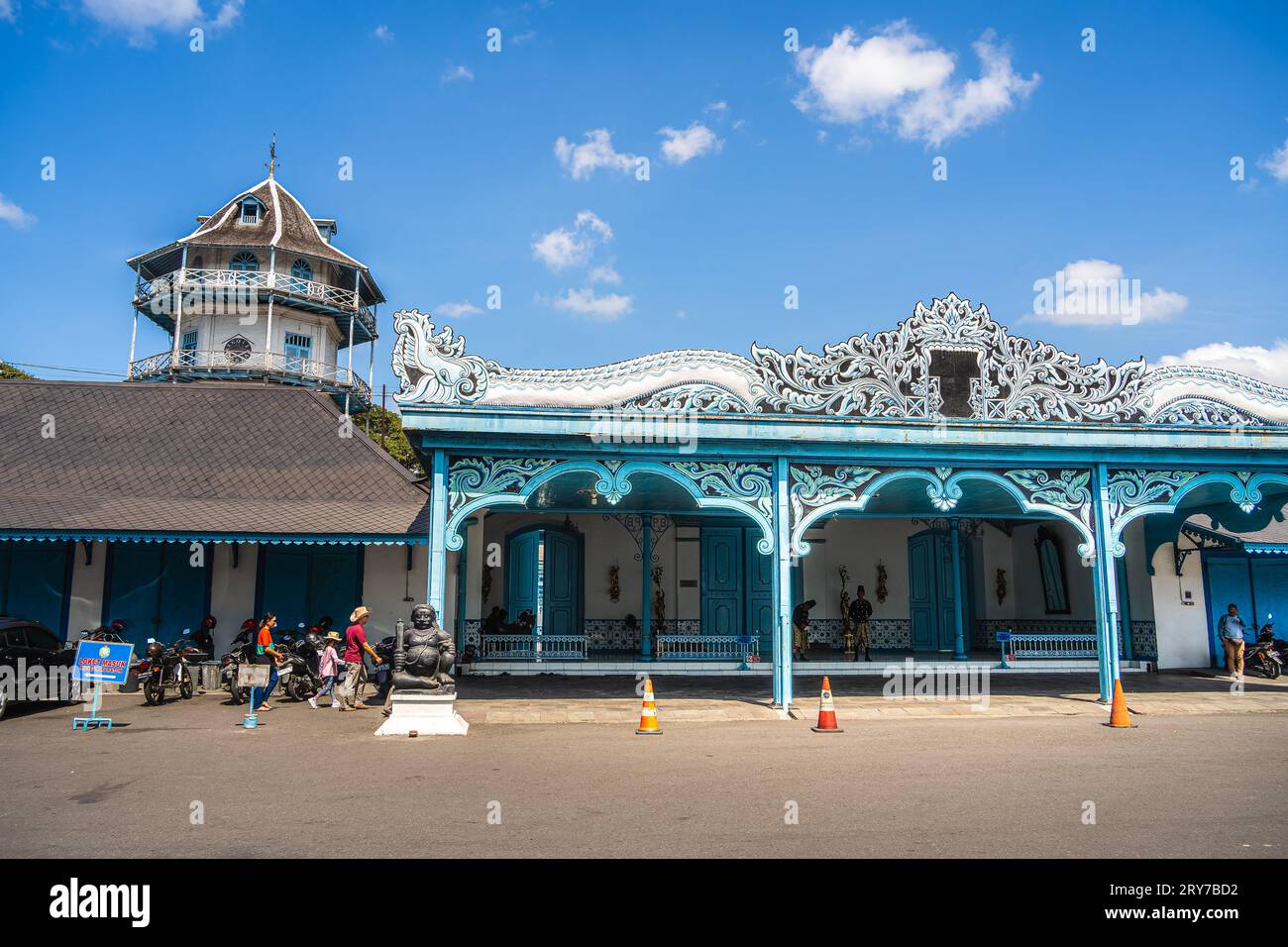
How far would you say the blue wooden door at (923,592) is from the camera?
2123 centimetres

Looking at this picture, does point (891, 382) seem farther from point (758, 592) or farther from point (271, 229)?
point (271, 229)

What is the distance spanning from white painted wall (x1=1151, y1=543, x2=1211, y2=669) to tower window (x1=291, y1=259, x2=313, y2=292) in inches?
1280

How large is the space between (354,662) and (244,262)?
2960cm

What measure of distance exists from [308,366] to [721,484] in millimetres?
29242

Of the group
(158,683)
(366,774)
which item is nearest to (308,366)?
(158,683)

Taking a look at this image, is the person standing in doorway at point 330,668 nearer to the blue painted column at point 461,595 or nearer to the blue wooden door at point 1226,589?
the blue painted column at point 461,595

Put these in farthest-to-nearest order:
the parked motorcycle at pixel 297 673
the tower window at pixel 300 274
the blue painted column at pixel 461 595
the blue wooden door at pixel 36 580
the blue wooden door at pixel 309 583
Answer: the tower window at pixel 300 274
the blue painted column at pixel 461 595
the blue wooden door at pixel 309 583
the blue wooden door at pixel 36 580
the parked motorcycle at pixel 297 673

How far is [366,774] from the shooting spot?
8.41 m

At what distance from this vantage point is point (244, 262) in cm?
3791

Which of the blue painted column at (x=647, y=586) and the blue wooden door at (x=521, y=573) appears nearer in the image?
the blue painted column at (x=647, y=586)

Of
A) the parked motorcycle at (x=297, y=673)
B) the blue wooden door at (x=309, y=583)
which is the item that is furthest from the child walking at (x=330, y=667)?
the blue wooden door at (x=309, y=583)

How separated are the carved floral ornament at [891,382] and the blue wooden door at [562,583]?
7780mm

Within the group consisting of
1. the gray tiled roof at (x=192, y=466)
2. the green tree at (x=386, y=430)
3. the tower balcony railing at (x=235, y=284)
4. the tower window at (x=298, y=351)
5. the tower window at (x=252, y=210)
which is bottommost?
A: the gray tiled roof at (x=192, y=466)

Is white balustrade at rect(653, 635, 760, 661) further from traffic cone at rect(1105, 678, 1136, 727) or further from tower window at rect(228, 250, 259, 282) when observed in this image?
tower window at rect(228, 250, 259, 282)
